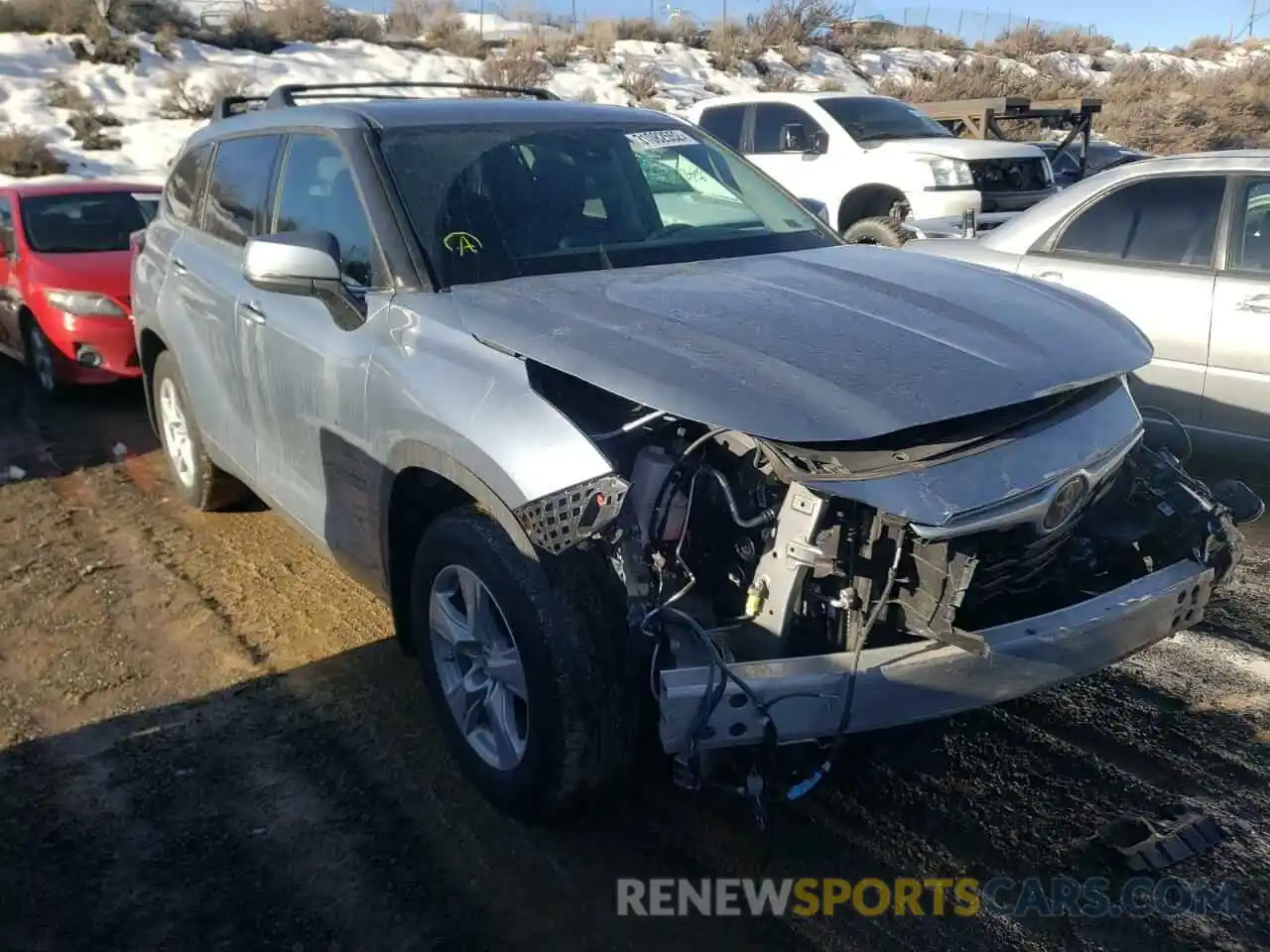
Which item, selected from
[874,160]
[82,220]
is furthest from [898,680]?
[874,160]

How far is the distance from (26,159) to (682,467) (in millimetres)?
20838

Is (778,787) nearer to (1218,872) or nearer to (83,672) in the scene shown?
(1218,872)

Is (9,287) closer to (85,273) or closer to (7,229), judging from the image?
(7,229)

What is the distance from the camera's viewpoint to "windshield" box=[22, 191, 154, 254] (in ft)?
27.6

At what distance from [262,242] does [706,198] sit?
68.9 inches

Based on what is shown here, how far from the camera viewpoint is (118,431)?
7430mm

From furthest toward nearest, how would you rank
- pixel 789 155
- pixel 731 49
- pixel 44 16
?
1. pixel 731 49
2. pixel 44 16
3. pixel 789 155

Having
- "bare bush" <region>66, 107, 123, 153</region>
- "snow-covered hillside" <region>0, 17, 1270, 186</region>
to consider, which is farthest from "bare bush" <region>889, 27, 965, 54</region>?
"bare bush" <region>66, 107, 123, 153</region>

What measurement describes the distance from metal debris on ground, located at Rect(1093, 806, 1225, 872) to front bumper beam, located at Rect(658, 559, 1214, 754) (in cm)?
51

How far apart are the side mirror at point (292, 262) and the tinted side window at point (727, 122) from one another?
915cm

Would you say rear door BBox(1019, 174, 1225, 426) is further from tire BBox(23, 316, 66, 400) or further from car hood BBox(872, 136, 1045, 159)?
tire BBox(23, 316, 66, 400)

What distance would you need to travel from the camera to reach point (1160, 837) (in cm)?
297

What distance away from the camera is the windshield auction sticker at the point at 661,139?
4250mm

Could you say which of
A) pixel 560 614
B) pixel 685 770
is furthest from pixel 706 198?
pixel 685 770
